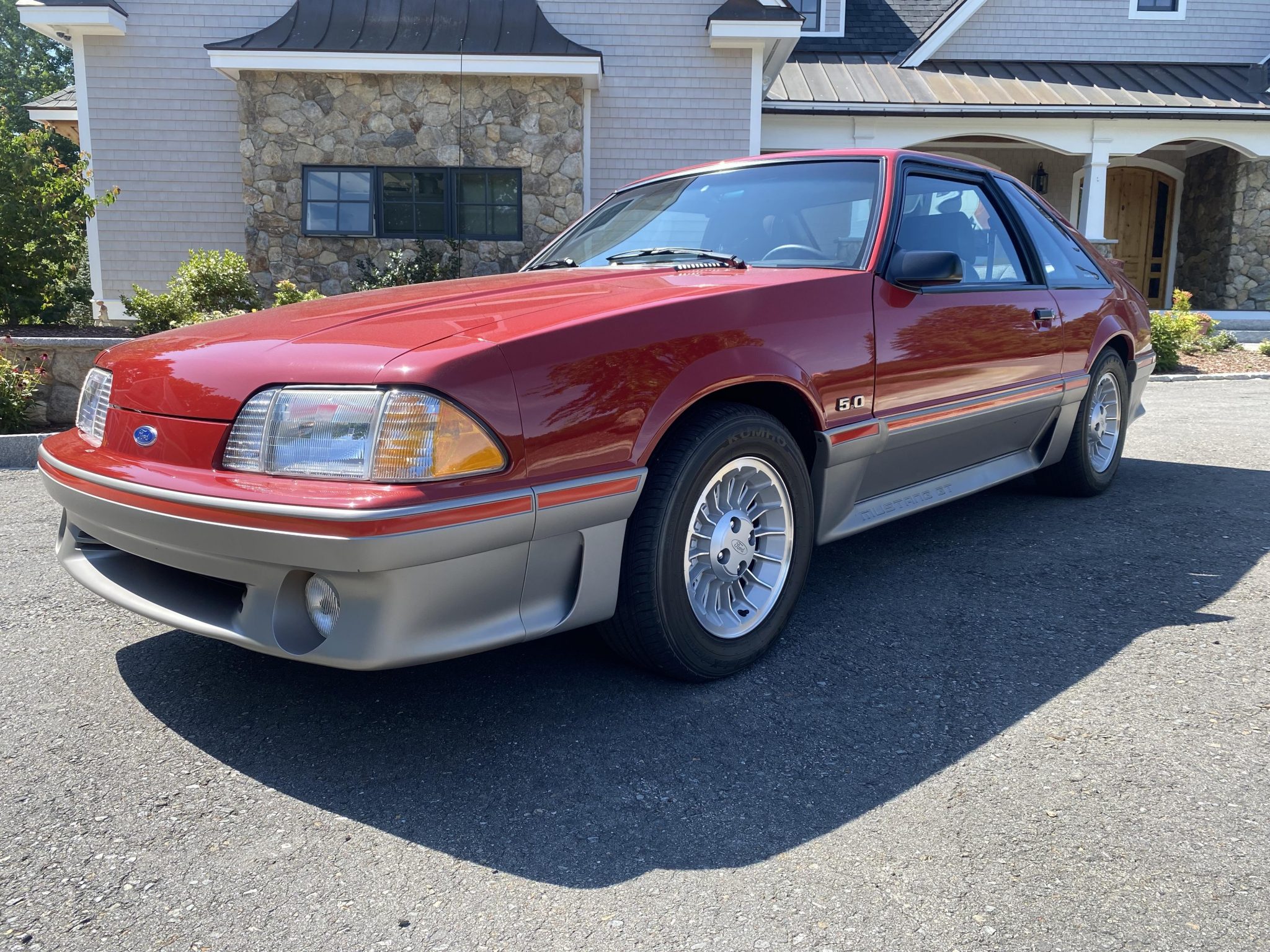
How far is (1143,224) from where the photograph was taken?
1755cm

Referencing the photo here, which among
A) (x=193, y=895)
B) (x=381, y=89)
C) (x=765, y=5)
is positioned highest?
(x=765, y=5)

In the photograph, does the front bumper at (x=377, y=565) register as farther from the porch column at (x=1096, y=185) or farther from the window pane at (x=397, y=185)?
the porch column at (x=1096, y=185)

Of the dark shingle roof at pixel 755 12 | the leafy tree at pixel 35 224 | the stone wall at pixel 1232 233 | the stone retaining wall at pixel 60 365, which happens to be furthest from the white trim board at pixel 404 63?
the stone wall at pixel 1232 233

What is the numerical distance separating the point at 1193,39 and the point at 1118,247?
3533 millimetres

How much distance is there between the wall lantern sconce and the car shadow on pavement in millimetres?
14423

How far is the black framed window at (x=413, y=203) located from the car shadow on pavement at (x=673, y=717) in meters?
8.98

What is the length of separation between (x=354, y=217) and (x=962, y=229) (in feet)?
30.5

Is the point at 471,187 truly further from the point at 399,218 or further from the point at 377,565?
the point at 377,565

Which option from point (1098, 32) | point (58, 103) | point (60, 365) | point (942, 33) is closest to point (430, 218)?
point (60, 365)

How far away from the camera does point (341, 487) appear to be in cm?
212

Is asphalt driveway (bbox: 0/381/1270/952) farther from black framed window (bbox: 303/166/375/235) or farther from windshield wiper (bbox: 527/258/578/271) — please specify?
black framed window (bbox: 303/166/375/235)

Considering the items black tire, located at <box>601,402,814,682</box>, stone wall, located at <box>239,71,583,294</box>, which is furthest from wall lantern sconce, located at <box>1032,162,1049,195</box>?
black tire, located at <box>601,402,814,682</box>

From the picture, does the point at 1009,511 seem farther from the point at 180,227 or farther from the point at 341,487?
the point at 180,227

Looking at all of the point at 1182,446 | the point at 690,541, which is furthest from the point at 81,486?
the point at 1182,446
